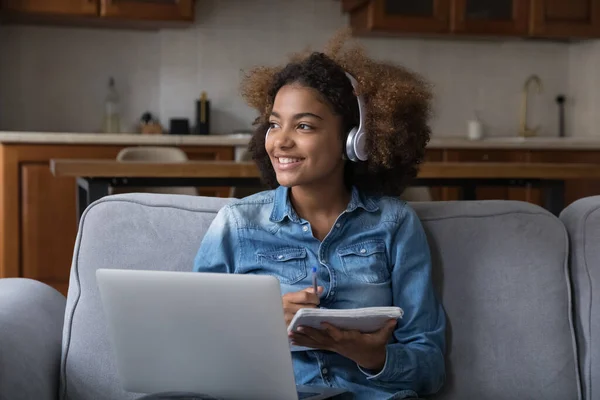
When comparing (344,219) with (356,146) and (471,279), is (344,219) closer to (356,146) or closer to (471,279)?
(356,146)

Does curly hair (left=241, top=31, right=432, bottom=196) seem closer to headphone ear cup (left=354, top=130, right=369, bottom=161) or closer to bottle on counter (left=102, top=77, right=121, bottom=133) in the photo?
headphone ear cup (left=354, top=130, right=369, bottom=161)

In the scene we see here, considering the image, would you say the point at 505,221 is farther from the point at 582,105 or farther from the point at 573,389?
the point at 582,105

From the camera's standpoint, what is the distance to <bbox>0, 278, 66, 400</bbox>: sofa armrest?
1373 millimetres

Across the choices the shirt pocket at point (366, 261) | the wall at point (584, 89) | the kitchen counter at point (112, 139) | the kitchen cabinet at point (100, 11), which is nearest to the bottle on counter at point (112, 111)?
the kitchen cabinet at point (100, 11)

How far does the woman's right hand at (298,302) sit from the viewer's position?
1.45 meters

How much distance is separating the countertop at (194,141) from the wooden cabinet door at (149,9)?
67 cm

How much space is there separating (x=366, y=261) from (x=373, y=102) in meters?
0.31

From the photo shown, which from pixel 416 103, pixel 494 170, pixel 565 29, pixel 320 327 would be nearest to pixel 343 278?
pixel 320 327

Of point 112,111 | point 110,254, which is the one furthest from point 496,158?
point 110,254

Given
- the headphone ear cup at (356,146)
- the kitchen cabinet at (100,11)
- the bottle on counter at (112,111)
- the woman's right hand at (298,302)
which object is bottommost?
the woman's right hand at (298,302)

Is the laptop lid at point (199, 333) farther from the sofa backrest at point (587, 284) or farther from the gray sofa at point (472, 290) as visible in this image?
the sofa backrest at point (587, 284)

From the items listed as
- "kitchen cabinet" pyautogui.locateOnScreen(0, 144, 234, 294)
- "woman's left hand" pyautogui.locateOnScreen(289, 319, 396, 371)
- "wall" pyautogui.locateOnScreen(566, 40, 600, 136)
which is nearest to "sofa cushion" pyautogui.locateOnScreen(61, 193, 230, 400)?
"woman's left hand" pyautogui.locateOnScreen(289, 319, 396, 371)

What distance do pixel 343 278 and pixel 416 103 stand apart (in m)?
0.40

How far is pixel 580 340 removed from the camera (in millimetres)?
1731
